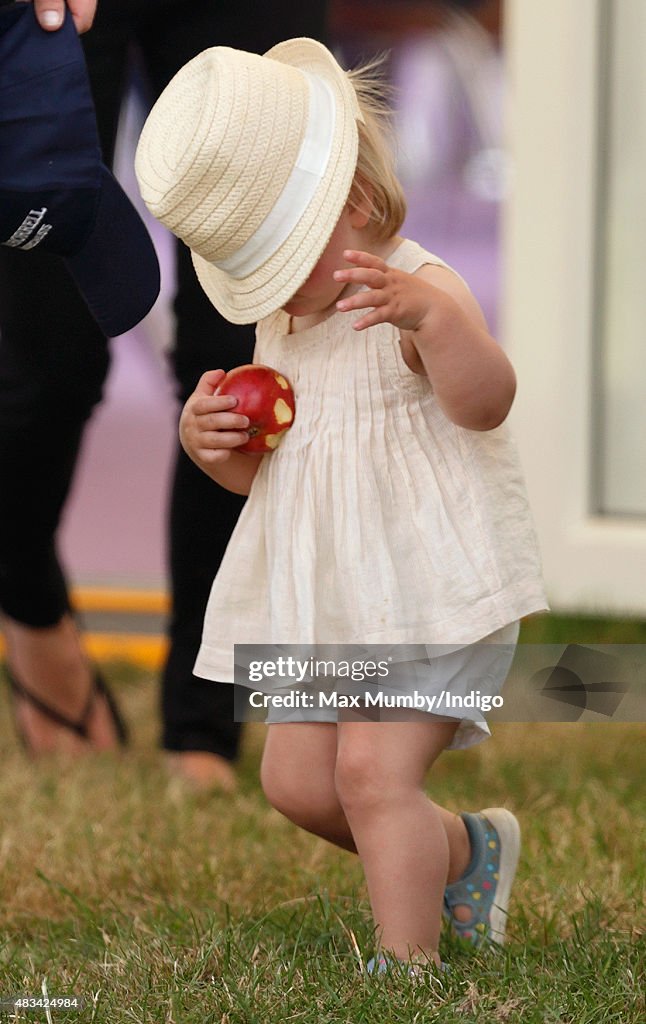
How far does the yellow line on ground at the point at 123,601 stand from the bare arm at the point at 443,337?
2.29 meters

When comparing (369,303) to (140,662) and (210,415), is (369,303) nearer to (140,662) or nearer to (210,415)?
(210,415)

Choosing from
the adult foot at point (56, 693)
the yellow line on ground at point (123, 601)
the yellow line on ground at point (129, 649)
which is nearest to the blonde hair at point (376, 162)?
the adult foot at point (56, 693)

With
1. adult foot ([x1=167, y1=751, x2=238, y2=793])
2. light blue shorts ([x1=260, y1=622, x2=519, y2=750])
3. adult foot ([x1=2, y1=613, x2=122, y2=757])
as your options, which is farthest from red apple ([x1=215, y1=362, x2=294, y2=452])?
adult foot ([x1=2, y1=613, x2=122, y2=757])

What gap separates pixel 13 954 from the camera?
1346 mm

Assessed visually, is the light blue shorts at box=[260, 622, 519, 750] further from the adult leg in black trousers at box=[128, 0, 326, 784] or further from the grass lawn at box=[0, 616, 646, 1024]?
the adult leg in black trousers at box=[128, 0, 326, 784]

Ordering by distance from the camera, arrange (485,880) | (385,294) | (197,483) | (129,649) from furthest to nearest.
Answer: (129,649), (197,483), (485,880), (385,294)

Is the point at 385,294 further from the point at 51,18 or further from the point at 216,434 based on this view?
the point at 51,18

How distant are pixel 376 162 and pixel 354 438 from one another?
0.25 metres

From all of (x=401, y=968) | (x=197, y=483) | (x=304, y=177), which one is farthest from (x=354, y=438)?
(x=197, y=483)

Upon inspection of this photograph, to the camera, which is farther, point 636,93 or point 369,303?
point 636,93

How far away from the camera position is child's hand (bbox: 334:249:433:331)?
1166 millimetres

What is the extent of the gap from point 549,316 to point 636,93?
0.46 metres

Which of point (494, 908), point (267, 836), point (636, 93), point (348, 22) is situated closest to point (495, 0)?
point (348, 22)

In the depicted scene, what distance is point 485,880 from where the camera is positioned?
139 centimetres
